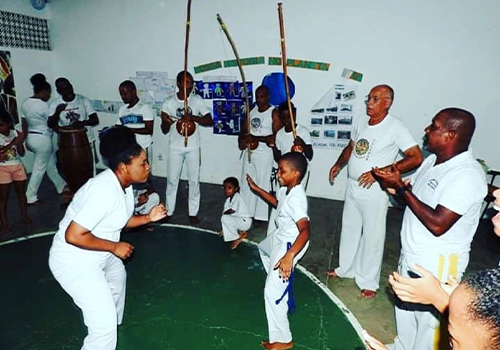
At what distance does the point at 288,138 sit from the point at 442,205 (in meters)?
2.16

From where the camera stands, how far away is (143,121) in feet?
15.1

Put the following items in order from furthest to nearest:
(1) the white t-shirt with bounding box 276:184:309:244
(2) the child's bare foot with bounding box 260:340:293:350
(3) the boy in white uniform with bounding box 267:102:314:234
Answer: (3) the boy in white uniform with bounding box 267:102:314:234 < (2) the child's bare foot with bounding box 260:340:293:350 < (1) the white t-shirt with bounding box 276:184:309:244

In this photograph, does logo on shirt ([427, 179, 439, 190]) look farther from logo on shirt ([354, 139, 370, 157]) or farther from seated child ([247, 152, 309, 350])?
logo on shirt ([354, 139, 370, 157])

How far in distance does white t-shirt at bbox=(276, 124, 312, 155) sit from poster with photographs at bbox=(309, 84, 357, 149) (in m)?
1.78

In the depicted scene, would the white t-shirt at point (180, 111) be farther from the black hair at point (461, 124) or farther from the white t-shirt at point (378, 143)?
the black hair at point (461, 124)

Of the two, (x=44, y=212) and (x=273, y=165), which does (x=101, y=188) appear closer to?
(x=273, y=165)

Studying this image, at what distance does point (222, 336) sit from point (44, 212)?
145 inches

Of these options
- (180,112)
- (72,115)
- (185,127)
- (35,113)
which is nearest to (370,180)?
(185,127)

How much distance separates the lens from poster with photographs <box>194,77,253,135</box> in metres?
6.01

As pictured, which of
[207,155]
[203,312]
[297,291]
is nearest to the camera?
[203,312]

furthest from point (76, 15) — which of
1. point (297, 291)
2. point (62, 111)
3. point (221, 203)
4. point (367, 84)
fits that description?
point (297, 291)

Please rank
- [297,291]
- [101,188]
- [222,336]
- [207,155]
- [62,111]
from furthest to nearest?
1. [207,155]
2. [62,111]
3. [297,291]
4. [222,336]
5. [101,188]

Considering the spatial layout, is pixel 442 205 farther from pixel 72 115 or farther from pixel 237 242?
pixel 72 115

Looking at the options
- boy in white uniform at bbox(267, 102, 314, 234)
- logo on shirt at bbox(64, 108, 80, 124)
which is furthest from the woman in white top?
boy in white uniform at bbox(267, 102, 314, 234)
